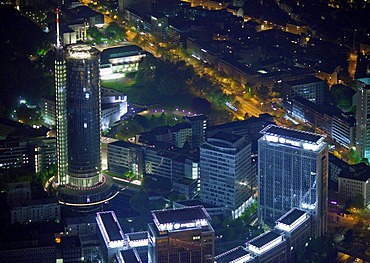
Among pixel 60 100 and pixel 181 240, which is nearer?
pixel 181 240

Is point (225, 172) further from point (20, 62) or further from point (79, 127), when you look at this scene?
point (20, 62)

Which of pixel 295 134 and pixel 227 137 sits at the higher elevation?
pixel 295 134

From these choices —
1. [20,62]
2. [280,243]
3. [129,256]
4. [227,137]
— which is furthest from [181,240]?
[20,62]

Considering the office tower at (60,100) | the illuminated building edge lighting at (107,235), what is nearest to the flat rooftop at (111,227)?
the illuminated building edge lighting at (107,235)

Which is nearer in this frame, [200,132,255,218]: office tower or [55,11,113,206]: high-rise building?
[200,132,255,218]: office tower

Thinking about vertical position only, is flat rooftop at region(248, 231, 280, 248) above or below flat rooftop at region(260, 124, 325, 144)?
below

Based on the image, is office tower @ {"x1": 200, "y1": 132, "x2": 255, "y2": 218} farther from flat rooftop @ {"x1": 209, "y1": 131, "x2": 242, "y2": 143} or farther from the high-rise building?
the high-rise building

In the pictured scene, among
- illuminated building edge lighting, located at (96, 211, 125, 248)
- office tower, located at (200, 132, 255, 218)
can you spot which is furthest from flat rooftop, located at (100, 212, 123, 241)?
office tower, located at (200, 132, 255, 218)

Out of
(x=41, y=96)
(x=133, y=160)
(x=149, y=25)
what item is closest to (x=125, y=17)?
(x=149, y=25)
